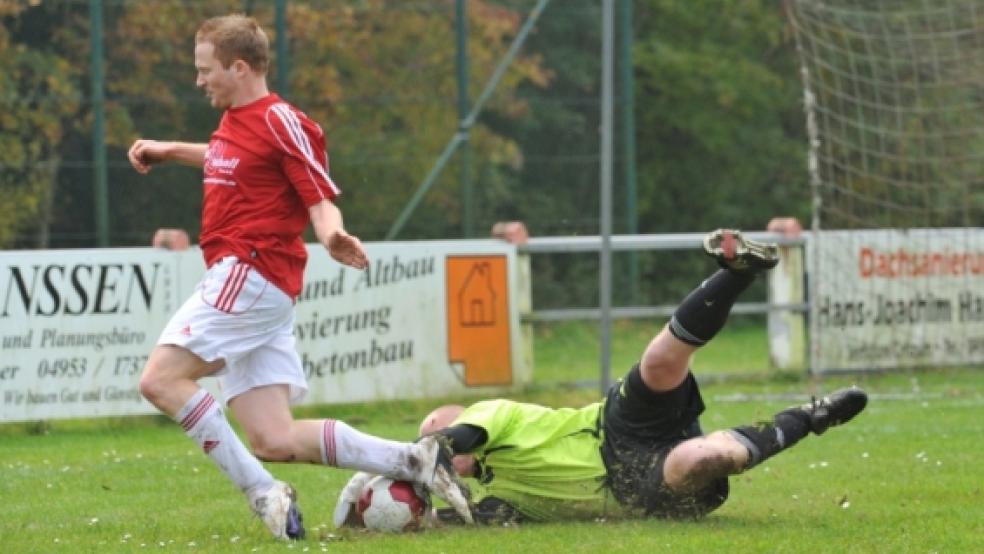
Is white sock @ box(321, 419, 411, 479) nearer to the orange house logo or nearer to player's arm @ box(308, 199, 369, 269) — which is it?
player's arm @ box(308, 199, 369, 269)

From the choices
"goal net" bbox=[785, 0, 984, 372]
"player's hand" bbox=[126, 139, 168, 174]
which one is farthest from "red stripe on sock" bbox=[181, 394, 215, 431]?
"goal net" bbox=[785, 0, 984, 372]

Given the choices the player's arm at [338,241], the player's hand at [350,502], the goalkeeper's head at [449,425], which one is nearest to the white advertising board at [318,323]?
the goalkeeper's head at [449,425]

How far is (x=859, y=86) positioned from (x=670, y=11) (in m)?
13.9

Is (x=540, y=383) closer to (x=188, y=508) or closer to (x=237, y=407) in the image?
(x=188, y=508)

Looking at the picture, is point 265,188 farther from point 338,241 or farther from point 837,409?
point 837,409

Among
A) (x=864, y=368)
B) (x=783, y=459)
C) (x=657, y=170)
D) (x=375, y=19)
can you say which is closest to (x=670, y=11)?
(x=657, y=170)

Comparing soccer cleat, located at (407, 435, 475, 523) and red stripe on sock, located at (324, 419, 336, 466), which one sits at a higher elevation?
red stripe on sock, located at (324, 419, 336, 466)

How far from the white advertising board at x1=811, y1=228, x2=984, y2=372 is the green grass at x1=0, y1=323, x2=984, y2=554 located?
87cm

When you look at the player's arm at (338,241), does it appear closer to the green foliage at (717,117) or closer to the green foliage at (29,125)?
the green foliage at (29,125)

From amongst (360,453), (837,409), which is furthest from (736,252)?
(360,453)

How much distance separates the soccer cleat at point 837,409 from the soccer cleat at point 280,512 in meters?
2.14

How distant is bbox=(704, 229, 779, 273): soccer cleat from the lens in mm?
7520

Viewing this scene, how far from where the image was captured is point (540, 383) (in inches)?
606

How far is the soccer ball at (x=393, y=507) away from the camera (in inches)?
297
